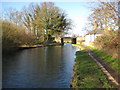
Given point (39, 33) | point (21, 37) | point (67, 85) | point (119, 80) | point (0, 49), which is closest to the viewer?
point (119, 80)

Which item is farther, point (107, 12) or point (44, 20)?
point (44, 20)

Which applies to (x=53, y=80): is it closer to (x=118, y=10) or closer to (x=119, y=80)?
(x=119, y=80)

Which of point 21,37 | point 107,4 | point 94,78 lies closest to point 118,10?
point 107,4

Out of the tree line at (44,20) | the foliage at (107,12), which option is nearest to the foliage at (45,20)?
the tree line at (44,20)

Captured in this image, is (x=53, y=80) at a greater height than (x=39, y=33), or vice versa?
(x=39, y=33)

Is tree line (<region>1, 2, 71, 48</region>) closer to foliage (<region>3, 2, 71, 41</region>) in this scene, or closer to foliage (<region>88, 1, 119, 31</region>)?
foliage (<region>3, 2, 71, 41</region>)

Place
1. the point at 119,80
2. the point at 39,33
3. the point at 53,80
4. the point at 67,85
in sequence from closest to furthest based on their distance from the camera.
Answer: the point at 119,80
the point at 67,85
the point at 53,80
the point at 39,33

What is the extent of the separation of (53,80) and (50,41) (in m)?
42.9

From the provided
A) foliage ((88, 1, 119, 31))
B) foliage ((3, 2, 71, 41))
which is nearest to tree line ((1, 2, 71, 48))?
foliage ((3, 2, 71, 41))

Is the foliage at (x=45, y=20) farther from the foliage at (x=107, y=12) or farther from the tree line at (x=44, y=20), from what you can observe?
the foliage at (x=107, y=12)

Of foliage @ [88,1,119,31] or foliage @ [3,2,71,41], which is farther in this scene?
foliage @ [3,2,71,41]

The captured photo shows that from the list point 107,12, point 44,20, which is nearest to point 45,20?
point 44,20

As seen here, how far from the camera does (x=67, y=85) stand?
8961mm

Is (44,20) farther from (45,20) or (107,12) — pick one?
(107,12)
